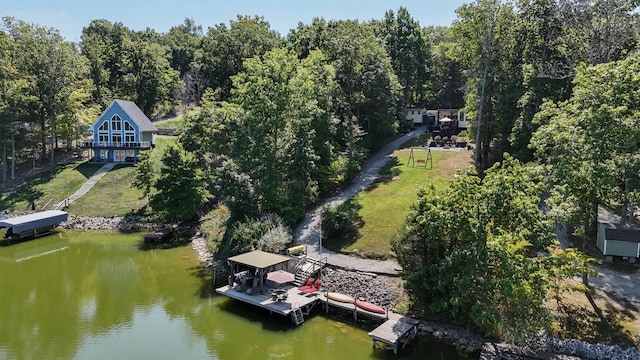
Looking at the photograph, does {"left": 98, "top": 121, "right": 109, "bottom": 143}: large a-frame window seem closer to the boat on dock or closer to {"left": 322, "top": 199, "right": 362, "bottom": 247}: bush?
the boat on dock

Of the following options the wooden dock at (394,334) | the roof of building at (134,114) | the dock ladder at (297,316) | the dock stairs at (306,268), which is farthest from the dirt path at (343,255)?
the roof of building at (134,114)

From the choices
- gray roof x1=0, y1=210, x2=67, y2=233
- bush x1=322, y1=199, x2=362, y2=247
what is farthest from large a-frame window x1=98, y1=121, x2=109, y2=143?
bush x1=322, y1=199, x2=362, y2=247

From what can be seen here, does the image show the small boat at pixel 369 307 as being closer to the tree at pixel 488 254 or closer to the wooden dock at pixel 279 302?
the tree at pixel 488 254

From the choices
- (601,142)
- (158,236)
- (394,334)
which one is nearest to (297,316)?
(394,334)

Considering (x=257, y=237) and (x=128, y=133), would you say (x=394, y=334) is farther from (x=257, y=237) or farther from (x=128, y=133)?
(x=128, y=133)

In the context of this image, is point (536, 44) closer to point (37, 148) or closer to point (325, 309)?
point (325, 309)

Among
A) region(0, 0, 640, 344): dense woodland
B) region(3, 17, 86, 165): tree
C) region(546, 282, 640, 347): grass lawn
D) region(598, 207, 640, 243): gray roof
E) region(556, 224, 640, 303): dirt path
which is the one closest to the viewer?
region(546, 282, 640, 347): grass lawn
